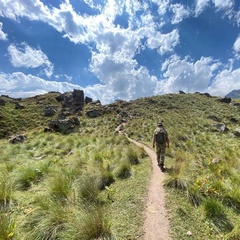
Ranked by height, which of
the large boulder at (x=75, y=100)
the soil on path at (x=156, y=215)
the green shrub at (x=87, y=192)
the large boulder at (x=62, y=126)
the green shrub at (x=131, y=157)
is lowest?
the soil on path at (x=156, y=215)

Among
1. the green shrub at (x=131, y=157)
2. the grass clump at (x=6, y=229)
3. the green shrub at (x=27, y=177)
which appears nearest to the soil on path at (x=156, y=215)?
the grass clump at (x=6, y=229)

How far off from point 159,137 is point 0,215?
8.37m

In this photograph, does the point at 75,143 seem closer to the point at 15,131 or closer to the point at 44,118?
the point at 15,131

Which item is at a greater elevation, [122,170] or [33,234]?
[122,170]

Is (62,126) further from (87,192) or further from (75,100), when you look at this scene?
(87,192)

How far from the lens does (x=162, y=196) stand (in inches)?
290

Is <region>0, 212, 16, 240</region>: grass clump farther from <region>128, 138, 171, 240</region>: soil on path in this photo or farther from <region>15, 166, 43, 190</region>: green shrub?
<region>15, 166, 43, 190</region>: green shrub

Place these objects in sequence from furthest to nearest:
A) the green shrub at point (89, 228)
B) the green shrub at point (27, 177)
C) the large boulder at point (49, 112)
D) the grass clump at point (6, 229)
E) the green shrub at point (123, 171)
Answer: the large boulder at point (49, 112) → the green shrub at point (123, 171) → the green shrub at point (27, 177) → the green shrub at point (89, 228) → the grass clump at point (6, 229)

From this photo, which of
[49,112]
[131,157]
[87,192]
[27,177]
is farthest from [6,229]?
[49,112]

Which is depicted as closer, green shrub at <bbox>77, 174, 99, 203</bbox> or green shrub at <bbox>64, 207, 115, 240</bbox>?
green shrub at <bbox>64, 207, 115, 240</bbox>

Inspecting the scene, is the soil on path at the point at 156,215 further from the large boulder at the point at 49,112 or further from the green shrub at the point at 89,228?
the large boulder at the point at 49,112

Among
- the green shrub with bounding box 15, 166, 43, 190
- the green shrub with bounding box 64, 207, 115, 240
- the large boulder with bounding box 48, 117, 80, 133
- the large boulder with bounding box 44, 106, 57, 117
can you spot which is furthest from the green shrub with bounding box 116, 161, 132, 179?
the large boulder with bounding box 44, 106, 57, 117

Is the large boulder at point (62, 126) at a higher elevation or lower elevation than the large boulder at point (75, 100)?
lower

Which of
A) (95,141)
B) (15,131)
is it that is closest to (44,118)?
(15,131)
